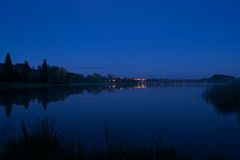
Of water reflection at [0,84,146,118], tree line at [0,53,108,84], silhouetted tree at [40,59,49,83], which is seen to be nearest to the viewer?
water reflection at [0,84,146,118]

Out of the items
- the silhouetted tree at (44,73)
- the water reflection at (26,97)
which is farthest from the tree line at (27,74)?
the water reflection at (26,97)

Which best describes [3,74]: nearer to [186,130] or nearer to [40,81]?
[40,81]

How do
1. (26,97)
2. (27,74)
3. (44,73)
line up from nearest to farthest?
(26,97)
(27,74)
(44,73)

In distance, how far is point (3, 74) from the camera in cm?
8562

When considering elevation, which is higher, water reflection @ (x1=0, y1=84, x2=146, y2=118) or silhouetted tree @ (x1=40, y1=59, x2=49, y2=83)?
silhouetted tree @ (x1=40, y1=59, x2=49, y2=83)

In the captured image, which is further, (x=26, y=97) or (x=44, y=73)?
(x=44, y=73)

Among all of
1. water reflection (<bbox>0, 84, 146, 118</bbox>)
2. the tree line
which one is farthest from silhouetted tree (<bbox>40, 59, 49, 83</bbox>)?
water reflection (<bbox>0, 84, 146, 118</bbox>)

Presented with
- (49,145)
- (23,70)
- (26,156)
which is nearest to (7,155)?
(26,156)

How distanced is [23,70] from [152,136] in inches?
3765

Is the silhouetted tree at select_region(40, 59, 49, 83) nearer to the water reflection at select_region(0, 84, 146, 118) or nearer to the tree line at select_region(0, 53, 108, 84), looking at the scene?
the tree line at select_region(0, 53, 108, 84)

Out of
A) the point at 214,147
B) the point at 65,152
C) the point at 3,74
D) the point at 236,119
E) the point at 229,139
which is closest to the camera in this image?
the point at 65,152

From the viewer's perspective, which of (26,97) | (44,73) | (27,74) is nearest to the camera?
(26,97)

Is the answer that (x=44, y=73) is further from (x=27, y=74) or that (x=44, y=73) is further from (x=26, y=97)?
(x=26, y=97)

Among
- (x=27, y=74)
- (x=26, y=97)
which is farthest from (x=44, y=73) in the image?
(x=26, y=97)
